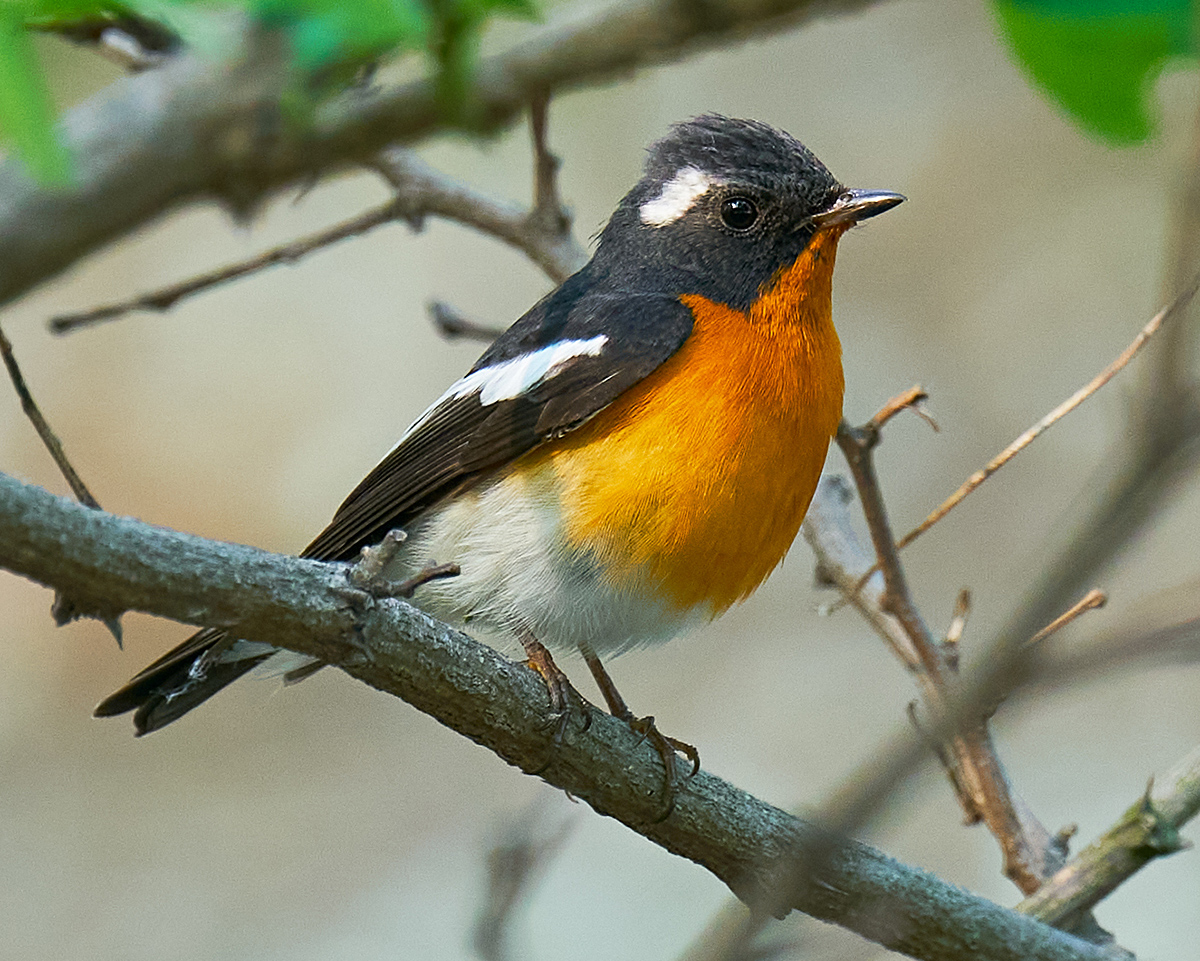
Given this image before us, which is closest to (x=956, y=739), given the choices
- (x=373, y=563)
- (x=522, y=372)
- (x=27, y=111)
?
(x=522, y=372)

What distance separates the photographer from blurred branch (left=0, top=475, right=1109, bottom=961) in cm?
203

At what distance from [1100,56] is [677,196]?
260 centimetres

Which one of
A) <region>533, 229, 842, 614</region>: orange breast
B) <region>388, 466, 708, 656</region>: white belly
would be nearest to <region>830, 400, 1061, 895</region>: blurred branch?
<region>533, 229, 842, 614</region>: orange breast

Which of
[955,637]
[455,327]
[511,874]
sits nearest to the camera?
[511,874]

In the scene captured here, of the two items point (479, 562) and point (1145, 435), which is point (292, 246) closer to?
point (479, 562)

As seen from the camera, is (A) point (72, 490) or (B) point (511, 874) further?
(B) point (511, 874)

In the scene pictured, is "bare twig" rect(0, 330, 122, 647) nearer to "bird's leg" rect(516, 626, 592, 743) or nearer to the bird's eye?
"bird's leg" rect(516, 626, 592, 743)

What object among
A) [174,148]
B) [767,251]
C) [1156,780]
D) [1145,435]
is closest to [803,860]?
[1145,435]

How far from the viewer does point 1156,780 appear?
139 inches

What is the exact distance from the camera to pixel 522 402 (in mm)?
4027

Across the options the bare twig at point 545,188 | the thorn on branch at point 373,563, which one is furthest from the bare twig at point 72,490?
the bare twig at point 545,188

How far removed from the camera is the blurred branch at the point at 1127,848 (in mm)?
3391

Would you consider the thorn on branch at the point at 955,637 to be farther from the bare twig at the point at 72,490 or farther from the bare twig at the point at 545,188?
the bare twig at the point at 72,490

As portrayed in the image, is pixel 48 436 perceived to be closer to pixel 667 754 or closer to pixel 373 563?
pixel 373 563
